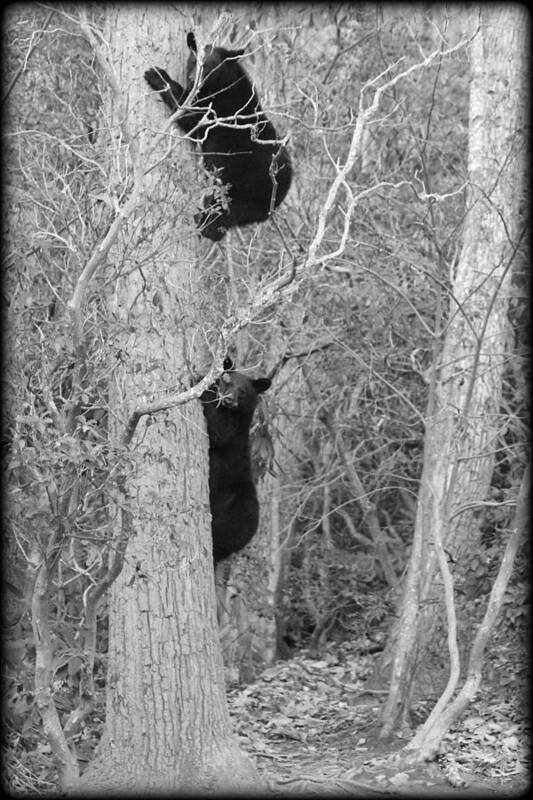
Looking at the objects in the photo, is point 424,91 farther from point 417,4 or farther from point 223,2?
point 223,2

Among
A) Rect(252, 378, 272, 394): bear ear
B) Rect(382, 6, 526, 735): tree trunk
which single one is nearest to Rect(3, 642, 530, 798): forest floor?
Rect(382, 6, 526, 735): tree trunk

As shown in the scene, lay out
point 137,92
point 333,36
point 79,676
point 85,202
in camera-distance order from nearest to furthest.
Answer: point 137,92
point 85,202
point 79,676
point 333,36

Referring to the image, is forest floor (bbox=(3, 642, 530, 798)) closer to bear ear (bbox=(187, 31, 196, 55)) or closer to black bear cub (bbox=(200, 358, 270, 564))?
black bear cub (bbox=(200, 358, 270, 564))

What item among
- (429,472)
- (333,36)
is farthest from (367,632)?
(333,36)

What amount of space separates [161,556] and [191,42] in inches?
117

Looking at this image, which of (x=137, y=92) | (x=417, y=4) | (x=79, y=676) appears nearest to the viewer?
A: (x=137, y=92)

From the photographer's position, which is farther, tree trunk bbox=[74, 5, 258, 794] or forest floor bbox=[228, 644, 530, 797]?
forest floor bbox=[228, 644, 530, 797]

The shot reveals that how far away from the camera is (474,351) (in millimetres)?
7055

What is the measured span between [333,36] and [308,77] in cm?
148

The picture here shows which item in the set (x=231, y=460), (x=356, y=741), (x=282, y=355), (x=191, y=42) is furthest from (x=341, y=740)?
(x=191, y=42)

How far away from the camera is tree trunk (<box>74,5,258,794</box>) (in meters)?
4.82

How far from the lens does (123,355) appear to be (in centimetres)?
433

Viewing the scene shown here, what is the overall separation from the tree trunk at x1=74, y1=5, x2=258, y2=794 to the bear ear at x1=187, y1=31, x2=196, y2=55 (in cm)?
38

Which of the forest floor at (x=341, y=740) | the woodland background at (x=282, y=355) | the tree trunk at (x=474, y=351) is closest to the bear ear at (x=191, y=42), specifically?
the woodland background at (x=282, y=355)
